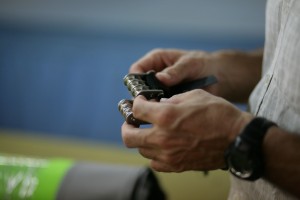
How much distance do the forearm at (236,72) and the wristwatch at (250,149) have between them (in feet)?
1.10

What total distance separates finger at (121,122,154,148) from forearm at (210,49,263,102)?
0.33 m

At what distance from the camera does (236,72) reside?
34.4 inches

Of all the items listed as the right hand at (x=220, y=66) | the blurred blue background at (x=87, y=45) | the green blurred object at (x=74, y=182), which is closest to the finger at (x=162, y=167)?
the right hand at (x=220, y=66)

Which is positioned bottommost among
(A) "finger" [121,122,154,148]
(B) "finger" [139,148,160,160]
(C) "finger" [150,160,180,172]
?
(C) "finger" [150,160,180,172]

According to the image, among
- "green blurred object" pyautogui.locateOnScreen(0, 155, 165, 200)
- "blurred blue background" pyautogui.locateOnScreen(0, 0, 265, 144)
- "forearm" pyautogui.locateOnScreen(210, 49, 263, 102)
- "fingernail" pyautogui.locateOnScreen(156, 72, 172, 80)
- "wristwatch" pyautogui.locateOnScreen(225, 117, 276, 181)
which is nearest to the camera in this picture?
"wristwatch" pyautogui.locateOnScreen(225, 117, 276, 181)

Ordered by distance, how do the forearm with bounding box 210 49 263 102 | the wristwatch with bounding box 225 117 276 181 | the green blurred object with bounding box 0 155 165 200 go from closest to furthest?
the wristwatch with bounding box 225 117 276 181
the forearm with bounding box 210 49 263 102
the green blurred object with bounding box 0 155 165 200

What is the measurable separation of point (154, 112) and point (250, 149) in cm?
14

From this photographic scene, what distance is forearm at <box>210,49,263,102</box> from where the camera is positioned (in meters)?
0.87

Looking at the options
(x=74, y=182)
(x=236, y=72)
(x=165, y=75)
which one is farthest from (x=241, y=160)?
(x=74, y=182)

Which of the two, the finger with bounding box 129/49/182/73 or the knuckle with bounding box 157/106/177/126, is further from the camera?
the finger with bounding box 129/49/182/73

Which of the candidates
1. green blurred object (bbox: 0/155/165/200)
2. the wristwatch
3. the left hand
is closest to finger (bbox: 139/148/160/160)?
the left hand

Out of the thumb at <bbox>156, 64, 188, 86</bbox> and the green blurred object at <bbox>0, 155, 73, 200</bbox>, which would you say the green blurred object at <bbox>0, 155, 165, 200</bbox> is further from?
the thumb at <bbox>156, 64, 188, 86</bbox>

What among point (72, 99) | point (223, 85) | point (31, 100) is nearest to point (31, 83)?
point (31, 100)

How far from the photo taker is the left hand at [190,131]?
0.54 meters
